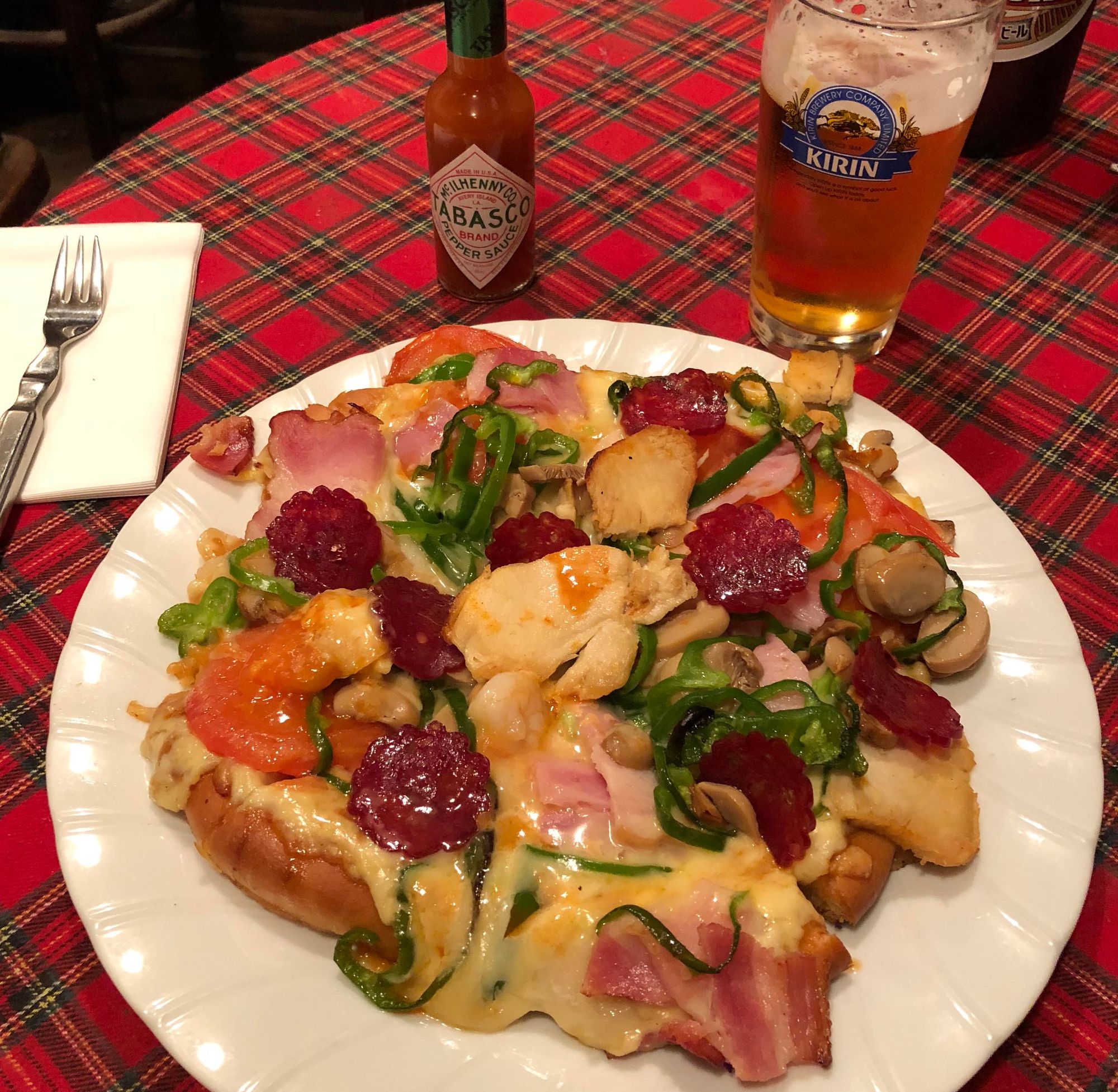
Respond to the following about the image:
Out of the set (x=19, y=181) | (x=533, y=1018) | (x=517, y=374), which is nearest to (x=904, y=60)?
(x=517, y=374)

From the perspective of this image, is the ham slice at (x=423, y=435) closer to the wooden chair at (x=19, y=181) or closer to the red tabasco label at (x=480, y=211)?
the red tabasco label at (x=480, y=211)

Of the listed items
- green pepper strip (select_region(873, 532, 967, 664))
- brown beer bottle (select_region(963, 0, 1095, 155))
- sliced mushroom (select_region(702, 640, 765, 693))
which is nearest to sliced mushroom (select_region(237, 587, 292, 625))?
sliced mushroom (select_region(702, 640, 765, 693))

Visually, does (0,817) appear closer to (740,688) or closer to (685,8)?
(740,688)

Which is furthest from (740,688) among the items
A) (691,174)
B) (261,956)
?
(691,174)

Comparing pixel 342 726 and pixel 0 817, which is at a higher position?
pixel 342 726

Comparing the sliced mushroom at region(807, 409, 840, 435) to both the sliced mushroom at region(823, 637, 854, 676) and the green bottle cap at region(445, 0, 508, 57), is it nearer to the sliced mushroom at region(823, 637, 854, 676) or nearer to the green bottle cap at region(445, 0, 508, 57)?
the sliced mushroom at region(823, 637, 854, 676)

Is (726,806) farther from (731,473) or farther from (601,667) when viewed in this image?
(731,473)

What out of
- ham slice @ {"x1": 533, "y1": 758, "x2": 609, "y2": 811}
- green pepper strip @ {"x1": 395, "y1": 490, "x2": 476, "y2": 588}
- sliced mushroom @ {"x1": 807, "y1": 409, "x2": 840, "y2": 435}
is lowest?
ham slice @ {"x1": 533, "y1": 758, "x2": 609, "y2": 811}
